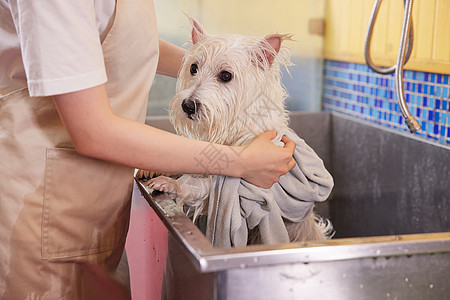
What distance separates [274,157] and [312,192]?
14 cm

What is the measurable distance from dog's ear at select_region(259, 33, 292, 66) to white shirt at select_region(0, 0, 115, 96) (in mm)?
421

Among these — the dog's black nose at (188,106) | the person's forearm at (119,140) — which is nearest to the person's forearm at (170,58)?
the dog's black nose at (188,106)

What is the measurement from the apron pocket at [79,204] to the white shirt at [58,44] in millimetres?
182

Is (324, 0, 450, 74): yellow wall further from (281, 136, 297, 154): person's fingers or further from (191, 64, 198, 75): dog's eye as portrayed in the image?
(191, 64, 198, 75): dog's eye

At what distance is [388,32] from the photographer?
1.77 m

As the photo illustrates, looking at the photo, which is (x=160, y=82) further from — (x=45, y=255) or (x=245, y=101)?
(x=45, y=255)

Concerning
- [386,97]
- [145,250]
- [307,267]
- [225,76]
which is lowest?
[145,250]

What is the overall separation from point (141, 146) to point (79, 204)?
0.18 meters

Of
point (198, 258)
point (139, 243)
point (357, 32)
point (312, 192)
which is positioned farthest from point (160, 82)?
point (198, 258)

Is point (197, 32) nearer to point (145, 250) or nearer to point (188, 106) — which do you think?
point (188, 106)

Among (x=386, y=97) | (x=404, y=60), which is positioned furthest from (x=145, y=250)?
(x=386, y=97)

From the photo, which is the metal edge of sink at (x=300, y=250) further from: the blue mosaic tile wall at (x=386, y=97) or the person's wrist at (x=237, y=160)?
the blue mosaic tile wall at (x=386, y=97)

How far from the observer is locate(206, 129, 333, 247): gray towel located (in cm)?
99

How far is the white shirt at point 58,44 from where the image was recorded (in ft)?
2.37
